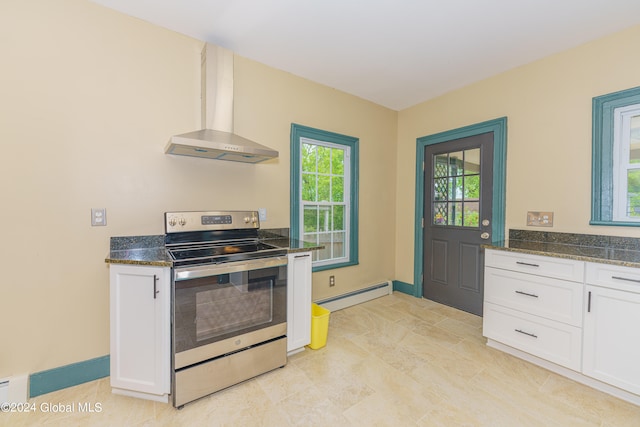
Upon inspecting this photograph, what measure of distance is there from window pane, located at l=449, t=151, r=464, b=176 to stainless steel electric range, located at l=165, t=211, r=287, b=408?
2.46 metres

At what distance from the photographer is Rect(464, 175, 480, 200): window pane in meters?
3.14

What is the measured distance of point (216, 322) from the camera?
1.84 metres

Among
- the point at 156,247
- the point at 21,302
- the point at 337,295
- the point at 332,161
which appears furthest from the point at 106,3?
the point at 337,295

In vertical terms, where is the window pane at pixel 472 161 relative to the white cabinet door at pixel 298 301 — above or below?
above

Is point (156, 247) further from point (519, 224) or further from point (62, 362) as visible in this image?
point (519, 224)

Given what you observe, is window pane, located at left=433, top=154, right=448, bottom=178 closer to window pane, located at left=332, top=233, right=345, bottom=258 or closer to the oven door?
window pane, located at left=332, top=233, right=345, bottom=258

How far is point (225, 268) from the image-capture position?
1.83 metres

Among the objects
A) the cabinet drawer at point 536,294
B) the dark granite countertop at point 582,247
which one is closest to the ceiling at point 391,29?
the dark granite countertop at point 582,247

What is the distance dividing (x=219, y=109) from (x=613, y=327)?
330 centimetres

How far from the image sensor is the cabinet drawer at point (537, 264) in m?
1.98

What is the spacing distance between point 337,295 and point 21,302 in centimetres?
270

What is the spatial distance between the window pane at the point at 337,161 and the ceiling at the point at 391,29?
2.88 feet

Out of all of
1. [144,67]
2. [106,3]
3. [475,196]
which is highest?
[106,3]

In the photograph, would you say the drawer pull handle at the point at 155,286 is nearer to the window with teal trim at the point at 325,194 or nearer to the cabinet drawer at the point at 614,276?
the window with teal trim at the point at 325,194
